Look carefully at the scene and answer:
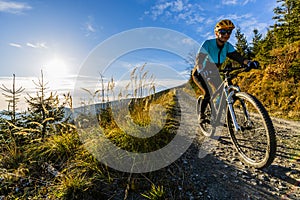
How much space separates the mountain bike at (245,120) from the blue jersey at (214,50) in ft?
2.17

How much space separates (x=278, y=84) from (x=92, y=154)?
915 centimetres

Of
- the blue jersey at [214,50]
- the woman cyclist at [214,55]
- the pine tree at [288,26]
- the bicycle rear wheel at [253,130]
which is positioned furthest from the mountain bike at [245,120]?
the pine tree at [288,26]

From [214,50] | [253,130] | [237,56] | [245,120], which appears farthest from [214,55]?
[253,130]

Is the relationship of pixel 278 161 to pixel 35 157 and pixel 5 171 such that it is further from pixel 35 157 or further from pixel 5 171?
pixel 5 171

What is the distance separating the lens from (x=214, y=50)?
165 inches

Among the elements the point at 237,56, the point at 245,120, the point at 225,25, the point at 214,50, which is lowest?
the point at 245,120

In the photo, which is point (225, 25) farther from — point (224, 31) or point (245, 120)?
point (245, 120)

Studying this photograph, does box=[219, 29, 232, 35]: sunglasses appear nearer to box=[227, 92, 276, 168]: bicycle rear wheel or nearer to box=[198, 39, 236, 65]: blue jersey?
box=[198, 39, 236, 65]: blue jersey

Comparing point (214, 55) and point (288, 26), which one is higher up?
point (288, 26)

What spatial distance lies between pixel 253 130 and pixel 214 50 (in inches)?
76.7

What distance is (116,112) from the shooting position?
460 centimetres

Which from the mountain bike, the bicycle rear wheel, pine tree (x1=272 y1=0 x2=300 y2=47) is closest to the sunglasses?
the mountain bike

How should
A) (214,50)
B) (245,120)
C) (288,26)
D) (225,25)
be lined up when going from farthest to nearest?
(288,26) < (214,50) < (225,25) < (245,120)

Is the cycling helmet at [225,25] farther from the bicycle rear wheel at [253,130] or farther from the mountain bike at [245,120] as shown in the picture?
the bicycle rear wheel at [253,130]
